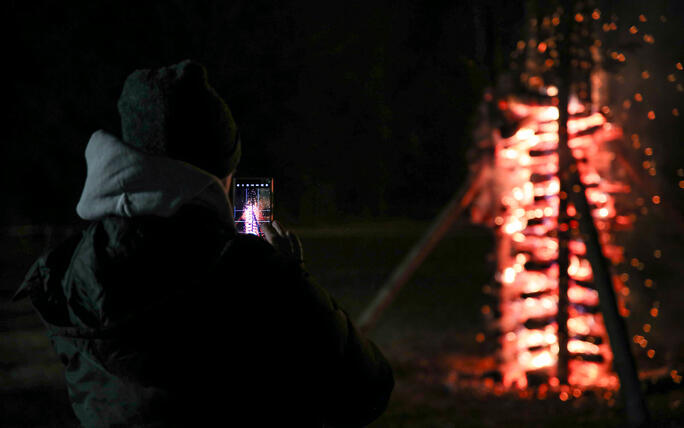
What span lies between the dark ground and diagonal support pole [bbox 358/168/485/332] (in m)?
0.55

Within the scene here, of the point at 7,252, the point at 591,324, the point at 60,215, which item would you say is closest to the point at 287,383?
the point at 591,324

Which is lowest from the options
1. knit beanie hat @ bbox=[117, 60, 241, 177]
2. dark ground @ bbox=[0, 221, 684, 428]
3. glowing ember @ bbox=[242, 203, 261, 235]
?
dark ground @ bbox=[0, 221, 684, 428]

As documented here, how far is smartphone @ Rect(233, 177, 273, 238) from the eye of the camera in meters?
1.39

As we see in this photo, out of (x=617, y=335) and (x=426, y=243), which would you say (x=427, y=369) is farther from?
(x=617, y=335)

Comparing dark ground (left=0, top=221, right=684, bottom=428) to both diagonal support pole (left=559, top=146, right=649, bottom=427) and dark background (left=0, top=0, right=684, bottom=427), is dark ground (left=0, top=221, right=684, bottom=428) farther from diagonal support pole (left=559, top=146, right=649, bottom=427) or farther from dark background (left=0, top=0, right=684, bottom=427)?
diagonal support pole (left=559, top=146, right=649, bottom=427)

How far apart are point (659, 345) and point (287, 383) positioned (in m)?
4.74

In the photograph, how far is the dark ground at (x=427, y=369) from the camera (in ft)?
13.6

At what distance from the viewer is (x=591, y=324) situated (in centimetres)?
461

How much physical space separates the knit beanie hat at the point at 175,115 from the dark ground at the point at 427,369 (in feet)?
6.73

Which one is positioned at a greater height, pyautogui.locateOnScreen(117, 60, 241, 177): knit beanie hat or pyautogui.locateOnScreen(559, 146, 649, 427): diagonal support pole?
pyautogui.locateOnScreen(117, 60, 241, 177): knit beanie hat

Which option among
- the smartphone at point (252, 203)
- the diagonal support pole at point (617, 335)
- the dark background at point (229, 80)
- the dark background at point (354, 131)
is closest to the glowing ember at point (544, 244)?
A: the dark background at point (354, 131)

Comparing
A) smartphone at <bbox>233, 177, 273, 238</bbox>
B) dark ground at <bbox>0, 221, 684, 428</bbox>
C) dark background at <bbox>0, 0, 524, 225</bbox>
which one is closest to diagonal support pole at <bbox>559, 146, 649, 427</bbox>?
dark ground at <bbox>0, 221, 684, 428</bbox>

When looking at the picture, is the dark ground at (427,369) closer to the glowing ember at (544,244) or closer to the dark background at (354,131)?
the dark background at (354,131)

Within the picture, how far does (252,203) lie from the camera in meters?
1.41
